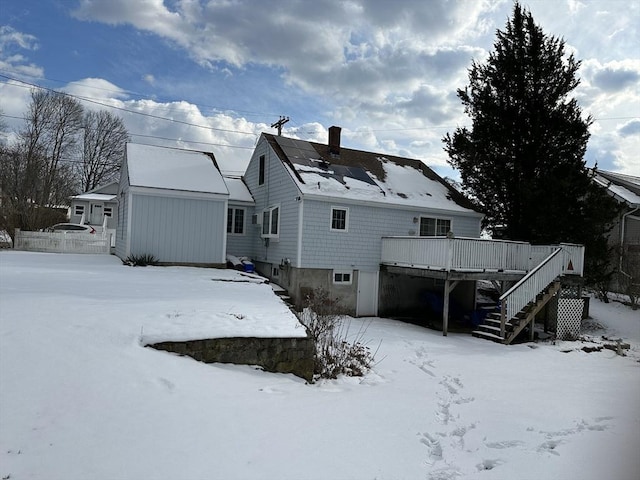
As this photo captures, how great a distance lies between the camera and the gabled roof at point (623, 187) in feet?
68.5

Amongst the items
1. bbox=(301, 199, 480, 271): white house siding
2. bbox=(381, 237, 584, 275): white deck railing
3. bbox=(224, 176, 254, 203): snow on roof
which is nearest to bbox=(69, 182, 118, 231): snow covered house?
bbox=(224, 176, 254, 203): snow on roof

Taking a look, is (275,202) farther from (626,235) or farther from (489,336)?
(626,235)

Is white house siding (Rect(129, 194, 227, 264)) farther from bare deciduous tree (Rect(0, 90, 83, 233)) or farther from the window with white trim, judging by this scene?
bare deciduous tree (Rect(0, 90, 83, 233))

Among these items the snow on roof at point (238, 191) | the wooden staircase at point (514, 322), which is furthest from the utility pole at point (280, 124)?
the wooden staircase at point (514, 322)

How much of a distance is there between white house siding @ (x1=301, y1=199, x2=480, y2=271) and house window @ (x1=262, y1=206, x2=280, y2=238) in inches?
82.3

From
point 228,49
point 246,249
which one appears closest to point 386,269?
point 246,249

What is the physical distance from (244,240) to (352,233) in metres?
6.00

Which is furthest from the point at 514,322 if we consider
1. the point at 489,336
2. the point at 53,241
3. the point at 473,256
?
the point at 53,241

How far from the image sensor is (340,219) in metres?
16.2

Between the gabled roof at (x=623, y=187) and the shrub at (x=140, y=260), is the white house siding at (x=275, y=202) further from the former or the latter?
the gabled roof at (x=623, y=187)

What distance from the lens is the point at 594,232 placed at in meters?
17.1

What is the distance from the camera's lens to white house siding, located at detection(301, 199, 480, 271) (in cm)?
1556

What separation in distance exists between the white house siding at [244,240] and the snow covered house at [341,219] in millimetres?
230

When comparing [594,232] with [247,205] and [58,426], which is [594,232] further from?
[58,426]
